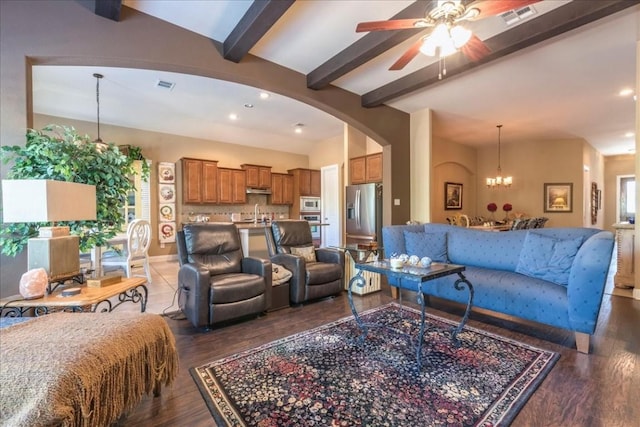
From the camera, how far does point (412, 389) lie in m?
1.86

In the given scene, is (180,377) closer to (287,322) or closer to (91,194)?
(287,322)

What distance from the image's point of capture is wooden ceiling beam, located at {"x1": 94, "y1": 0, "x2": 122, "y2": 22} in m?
2.57

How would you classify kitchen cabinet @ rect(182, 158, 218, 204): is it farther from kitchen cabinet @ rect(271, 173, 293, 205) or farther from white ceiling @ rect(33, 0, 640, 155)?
kitchen cabinet @ rect(271, 173, 293, 205)

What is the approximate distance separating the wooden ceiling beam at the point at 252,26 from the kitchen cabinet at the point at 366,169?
11.6ft

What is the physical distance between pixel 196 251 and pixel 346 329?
1855 mm

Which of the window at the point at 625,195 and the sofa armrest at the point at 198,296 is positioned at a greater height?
the window at the point at 625,195

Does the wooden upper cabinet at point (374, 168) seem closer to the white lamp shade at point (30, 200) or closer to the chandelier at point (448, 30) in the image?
the chandelier at point (448, 30)

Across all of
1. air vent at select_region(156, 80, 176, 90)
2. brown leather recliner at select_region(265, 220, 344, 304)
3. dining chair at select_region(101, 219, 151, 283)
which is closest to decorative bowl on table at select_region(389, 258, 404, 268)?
brown leather recliner at select_region(265, 220, 344, 304)

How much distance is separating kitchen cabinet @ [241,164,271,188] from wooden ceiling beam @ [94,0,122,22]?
4881 mm

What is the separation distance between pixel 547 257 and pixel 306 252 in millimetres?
2668

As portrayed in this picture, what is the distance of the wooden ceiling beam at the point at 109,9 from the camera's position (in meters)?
2.57

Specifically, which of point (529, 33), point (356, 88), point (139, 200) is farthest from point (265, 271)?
point (139, 200)

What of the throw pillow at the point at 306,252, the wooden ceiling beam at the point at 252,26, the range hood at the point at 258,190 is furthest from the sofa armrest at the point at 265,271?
the range hood at the point at 258,190

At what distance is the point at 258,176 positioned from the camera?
25.6ft
